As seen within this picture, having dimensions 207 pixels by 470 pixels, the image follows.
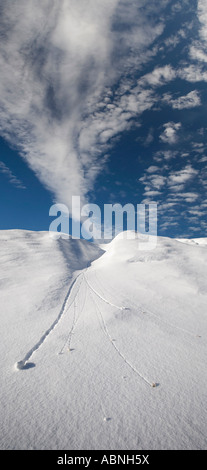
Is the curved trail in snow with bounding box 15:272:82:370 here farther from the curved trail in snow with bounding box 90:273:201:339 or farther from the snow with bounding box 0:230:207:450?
the curved trail in snow with bounding box 90:273:201:339

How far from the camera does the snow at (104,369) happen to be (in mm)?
2949

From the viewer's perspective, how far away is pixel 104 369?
181 inches

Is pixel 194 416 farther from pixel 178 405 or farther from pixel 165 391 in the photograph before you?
pixel 165 391

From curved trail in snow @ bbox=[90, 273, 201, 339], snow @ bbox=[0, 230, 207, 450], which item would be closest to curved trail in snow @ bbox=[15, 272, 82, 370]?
snow @ bbox=[0, 230, 207, 450]

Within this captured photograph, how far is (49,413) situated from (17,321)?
5332mm

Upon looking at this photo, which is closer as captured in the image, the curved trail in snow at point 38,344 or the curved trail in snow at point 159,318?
the curved trail in snow at point 38,344

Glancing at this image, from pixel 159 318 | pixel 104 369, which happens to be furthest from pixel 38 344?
pixel 159 318

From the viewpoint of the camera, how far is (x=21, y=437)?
9.38ft

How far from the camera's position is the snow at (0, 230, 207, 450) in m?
2.95

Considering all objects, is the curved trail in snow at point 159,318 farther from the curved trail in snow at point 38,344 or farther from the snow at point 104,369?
the curved trail in snow at point 38,344

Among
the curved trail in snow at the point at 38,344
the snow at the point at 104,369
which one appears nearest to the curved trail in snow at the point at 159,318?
the snow at the point at 104,369

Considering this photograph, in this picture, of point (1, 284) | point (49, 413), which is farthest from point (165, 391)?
point (1, 284)

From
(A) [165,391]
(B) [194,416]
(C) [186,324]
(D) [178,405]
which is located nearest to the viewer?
(B) [194,416]

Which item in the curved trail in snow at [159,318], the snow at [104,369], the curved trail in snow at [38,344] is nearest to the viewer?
the snow at [104,369]
